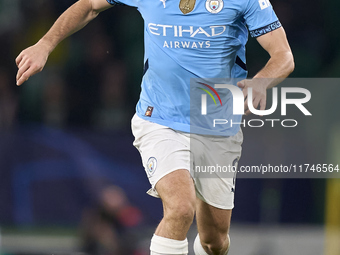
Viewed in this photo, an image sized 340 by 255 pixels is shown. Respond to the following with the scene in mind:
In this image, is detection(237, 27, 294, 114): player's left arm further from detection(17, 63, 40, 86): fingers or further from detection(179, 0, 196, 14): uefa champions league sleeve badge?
detection(17, 63, 40, 86): fingers

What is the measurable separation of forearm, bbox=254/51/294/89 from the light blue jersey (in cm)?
23

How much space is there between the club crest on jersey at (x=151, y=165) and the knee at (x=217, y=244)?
0.90m

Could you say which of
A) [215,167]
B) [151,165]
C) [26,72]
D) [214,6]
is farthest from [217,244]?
[26,72]

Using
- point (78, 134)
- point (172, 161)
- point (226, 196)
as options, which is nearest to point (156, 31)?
point (172, 161)

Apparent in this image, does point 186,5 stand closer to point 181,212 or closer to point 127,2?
point 127,2

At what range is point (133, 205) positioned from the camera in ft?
20.7

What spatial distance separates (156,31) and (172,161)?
0.88 metres

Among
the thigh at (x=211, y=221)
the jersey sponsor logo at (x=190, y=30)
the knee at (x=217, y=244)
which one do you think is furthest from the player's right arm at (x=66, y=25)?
the knee at (x=217, y=244)

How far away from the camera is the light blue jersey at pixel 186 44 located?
3711 mm

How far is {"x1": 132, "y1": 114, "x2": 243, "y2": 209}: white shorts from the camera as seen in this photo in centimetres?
356

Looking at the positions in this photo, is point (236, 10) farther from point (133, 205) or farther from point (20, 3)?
point (20, 3)

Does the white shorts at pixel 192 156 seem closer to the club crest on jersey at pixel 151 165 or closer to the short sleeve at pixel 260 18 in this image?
the club crest on jersey at pixel 151 165

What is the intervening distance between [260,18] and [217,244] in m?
1.66

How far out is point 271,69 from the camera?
3.47 metres
